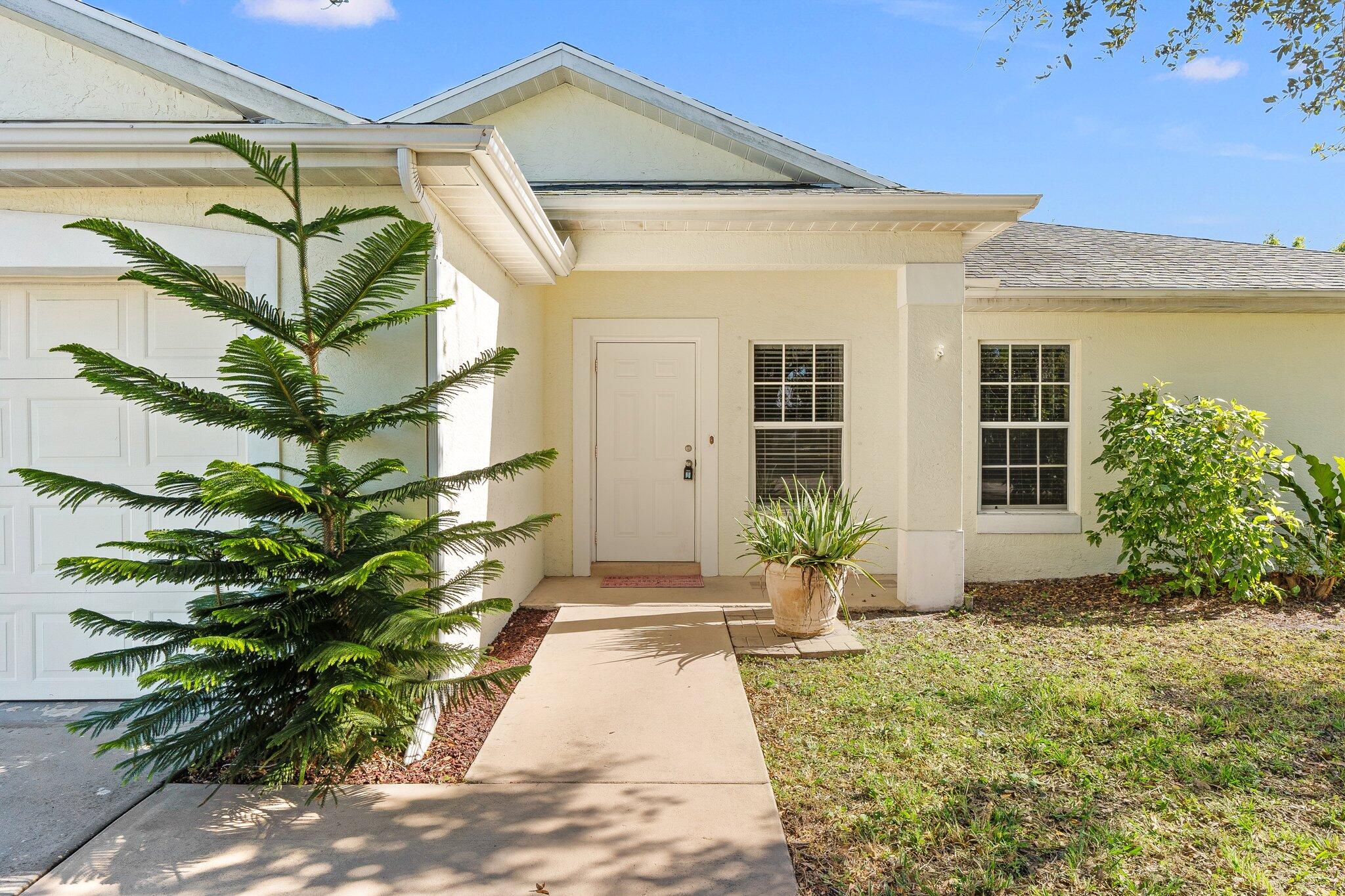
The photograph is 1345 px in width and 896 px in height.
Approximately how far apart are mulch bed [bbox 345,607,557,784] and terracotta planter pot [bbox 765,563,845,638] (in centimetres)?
176

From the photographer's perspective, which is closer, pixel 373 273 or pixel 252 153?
pixel 252 153

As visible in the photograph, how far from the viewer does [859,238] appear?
626 centimetres

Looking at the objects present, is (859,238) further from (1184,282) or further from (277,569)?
(277,569)

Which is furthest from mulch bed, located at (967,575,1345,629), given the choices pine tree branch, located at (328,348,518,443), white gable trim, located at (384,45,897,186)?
pine tree branch, located at (328,348,518,443)

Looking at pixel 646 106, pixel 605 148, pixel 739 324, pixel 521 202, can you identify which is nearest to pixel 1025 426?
pixel 739 324

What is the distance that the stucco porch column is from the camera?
6301 millimetres

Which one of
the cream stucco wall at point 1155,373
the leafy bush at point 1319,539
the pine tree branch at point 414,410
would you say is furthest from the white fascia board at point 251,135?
the leafy bush at point 1319,539

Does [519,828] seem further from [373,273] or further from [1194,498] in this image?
[1194,498]

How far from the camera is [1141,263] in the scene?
865cm

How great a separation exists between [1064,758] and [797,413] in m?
4.65

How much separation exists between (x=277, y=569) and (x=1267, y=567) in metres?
7.68

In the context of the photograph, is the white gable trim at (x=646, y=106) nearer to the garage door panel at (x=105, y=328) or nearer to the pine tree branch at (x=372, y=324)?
the garage door panel at (x=105, y=328)

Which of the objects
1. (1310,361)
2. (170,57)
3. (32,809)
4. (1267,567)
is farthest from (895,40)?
(32,809)

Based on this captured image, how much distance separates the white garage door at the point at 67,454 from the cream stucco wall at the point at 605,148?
4.78 metres
